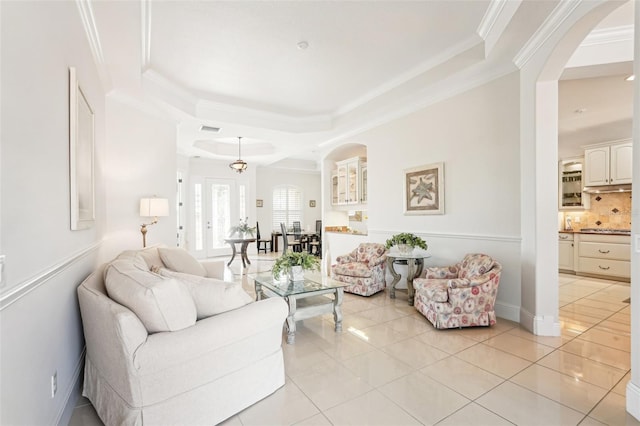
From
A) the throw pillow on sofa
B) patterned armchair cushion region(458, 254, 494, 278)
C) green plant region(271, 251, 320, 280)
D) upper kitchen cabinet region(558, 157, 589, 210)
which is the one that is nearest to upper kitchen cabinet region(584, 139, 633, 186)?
upper kitchen cabinet region(558, 157, 589, 210)

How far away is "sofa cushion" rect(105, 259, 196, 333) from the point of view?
173cm

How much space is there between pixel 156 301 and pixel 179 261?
1.88 meters

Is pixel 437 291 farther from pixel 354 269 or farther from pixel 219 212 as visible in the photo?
pixel 219 212

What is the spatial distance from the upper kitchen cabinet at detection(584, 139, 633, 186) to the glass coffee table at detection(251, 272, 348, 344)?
5.88m

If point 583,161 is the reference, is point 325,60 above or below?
above

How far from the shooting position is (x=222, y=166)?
914cm

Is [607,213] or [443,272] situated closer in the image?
[443,272]

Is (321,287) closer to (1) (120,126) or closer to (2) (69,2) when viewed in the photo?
(2) (69,2)

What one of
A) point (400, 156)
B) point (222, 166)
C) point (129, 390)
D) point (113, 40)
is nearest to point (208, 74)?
point (113, 40)

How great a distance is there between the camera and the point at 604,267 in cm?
576

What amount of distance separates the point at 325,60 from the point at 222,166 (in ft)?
19.6

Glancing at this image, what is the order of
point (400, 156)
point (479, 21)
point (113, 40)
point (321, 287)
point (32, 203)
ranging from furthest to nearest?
1. point (400, 156)
2. point (321, 287)
3. point (479, 21)
4. point (113, 40)
5. point (32, 203)

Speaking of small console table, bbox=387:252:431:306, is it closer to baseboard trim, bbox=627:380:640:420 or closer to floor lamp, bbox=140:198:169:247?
baseboard trim, bbox=627:380:640:420

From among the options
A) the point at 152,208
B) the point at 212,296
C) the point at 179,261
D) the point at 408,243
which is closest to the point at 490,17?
the point at 408,243
